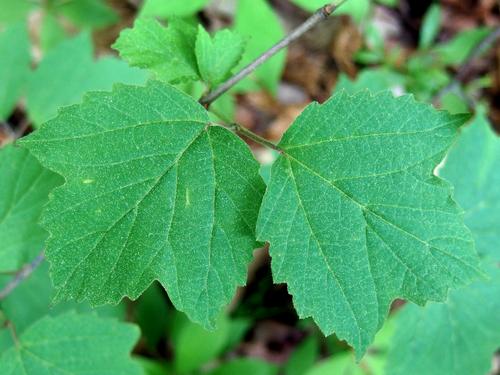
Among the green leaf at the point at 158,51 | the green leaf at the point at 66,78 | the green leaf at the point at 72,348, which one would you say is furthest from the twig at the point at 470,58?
the green leaf at the point at 72,348

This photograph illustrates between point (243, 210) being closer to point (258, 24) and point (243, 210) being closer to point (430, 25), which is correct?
point (258, 24)

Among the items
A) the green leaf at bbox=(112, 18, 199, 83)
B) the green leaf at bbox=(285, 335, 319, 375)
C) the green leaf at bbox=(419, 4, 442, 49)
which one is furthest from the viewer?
the green leaf at bbox=(419, 4, 442, 49)

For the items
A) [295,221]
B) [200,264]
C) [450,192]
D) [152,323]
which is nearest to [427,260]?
[450,192]

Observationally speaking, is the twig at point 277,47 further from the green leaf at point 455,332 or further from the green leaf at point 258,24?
the green leaf at point 258,24

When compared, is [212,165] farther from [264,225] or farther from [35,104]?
[35,104]

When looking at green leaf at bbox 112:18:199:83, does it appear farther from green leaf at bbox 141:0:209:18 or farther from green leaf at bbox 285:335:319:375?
green leaf at bbox 285:335:319:375

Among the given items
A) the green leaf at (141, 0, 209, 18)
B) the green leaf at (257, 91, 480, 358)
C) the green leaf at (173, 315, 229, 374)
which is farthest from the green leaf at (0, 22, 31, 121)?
the green leaf at (257, 91, 480, 358)

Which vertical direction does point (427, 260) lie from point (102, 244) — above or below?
below
